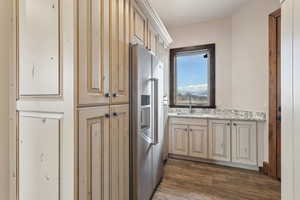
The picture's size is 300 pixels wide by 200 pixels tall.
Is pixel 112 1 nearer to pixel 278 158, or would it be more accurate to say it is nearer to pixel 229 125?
pixel 229 125

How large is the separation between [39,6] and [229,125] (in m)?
3.06

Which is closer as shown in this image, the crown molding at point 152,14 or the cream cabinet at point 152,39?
the crown molding at point 152,14

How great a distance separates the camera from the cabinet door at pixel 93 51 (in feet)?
3.39

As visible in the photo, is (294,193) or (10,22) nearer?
(294,193)

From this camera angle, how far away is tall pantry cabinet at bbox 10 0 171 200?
1.00 meters

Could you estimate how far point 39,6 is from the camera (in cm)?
111

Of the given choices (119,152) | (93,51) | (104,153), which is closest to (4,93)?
(93,51)

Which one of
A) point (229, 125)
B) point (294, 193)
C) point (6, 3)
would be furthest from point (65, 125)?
point (229, 125)

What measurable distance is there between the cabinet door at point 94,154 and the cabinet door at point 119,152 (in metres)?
0.08

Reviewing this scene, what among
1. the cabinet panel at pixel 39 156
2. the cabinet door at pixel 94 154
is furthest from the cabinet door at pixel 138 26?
the cabinet panel at pixel 39 156

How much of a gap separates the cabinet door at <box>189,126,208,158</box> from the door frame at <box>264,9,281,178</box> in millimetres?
1000

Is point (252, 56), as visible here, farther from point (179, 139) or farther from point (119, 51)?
point (119, 51)

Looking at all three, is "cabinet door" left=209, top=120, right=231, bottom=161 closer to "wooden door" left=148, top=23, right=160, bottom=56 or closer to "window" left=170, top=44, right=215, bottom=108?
"window" left=170, top=44, right=215, bottom=108

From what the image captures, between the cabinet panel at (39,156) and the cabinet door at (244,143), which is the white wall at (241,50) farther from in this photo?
the cabinet panel at (39,156)
